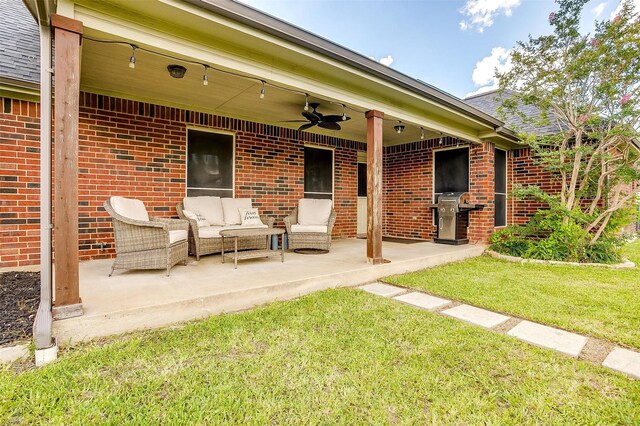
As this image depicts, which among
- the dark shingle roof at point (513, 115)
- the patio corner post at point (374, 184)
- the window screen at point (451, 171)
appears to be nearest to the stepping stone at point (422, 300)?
the patio corner post at point (374, 184)

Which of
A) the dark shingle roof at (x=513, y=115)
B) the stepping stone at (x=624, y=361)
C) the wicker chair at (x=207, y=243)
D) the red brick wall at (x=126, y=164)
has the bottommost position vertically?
the stepping stone at (x=624, y=361)

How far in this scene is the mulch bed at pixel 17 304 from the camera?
2.19m

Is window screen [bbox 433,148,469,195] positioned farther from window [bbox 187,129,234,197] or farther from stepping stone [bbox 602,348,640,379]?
stepping stone [bbox 602,348,640,379]

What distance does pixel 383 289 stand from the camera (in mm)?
3814

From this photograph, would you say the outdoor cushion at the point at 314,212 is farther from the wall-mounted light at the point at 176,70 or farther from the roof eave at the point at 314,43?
the wall-mounted light at the point at 176,70

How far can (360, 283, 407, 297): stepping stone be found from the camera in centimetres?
363

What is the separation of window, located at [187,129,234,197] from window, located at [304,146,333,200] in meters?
1.75

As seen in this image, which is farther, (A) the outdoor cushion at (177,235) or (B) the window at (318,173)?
(B) the window at (318,173)

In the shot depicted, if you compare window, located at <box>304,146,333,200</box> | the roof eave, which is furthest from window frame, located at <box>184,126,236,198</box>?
the roof eave

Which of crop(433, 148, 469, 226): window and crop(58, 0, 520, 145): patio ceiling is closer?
crop(58, 0, 520, 145): patio ceiling

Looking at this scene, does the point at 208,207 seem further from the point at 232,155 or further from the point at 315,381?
the point at 315,381

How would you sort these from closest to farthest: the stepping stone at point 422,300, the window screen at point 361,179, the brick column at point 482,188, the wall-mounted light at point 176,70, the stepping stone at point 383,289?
1. the stepping stone at point 422,300
2. the wall-mounted light at point 176,70
3. the stepping stone at point 383,289
4. the brick column at point 482,188
5. the window screen at point 361,179

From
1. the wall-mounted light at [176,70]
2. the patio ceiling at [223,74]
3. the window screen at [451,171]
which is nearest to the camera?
the patio ceiling at [223,74]

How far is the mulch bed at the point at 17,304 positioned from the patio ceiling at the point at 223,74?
232 centimetres
